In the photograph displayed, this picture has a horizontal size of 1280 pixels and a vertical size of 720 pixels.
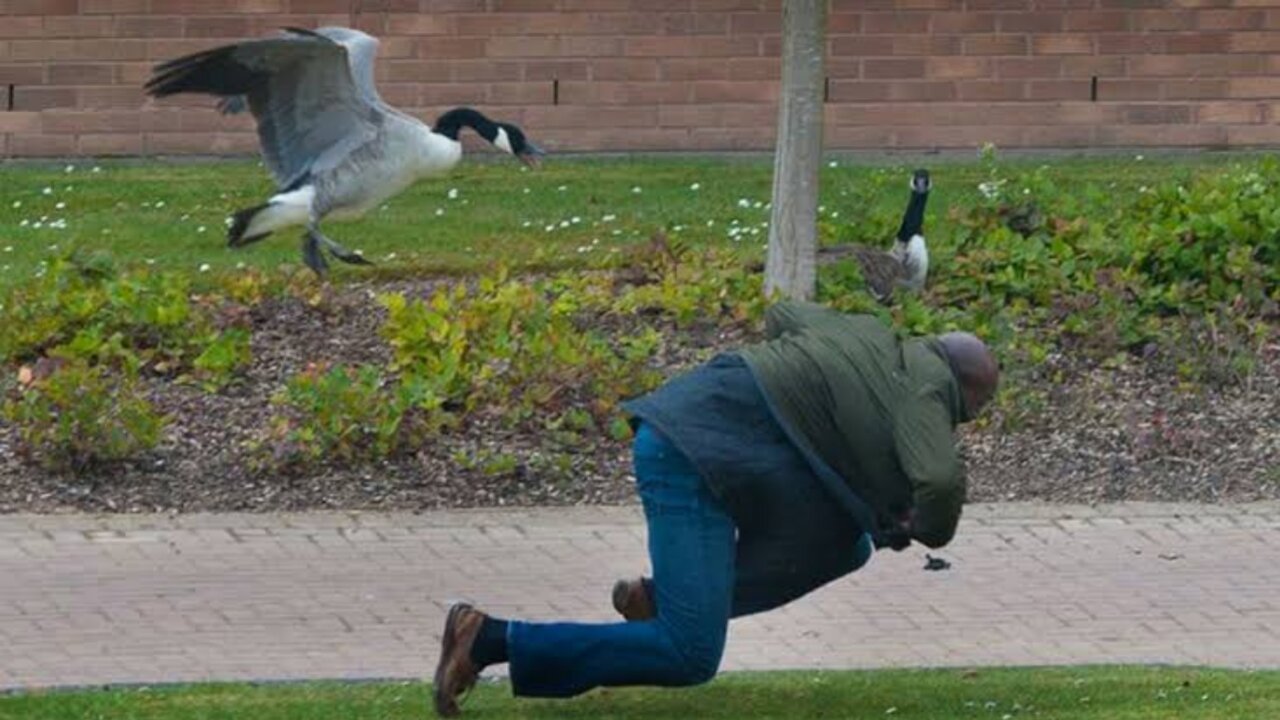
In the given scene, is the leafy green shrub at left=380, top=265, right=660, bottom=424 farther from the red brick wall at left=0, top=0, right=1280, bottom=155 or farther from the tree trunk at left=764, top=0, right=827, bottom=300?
the red brick wall at left=0, top=0, right=1280, bottom=155

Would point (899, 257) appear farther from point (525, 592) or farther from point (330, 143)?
point (525, 592)

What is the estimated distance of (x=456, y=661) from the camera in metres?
7.29

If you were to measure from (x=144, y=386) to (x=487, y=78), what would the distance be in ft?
21.9

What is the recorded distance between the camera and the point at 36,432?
9.91 meters

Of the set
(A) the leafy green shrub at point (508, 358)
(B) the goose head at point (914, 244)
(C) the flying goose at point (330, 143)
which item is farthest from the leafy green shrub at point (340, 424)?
(B) the goose head at point (914, 244)

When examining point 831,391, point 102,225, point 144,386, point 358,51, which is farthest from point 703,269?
point 831,391

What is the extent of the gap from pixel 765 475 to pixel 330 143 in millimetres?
5292

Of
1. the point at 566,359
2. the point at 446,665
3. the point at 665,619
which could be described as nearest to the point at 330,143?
the point at 566,359

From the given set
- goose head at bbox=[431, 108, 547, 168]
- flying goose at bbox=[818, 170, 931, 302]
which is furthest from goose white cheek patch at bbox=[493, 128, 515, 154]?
flying goose at bbox=[818, 170, 931, 302]

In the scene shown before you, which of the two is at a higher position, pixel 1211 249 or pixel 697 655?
pixel 1211 249

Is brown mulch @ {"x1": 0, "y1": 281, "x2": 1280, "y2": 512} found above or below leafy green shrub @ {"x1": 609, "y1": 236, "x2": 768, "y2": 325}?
below

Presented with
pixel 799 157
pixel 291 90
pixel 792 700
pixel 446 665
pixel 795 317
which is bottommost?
pixel 792 700

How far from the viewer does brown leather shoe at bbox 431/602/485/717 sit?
7.29 metres

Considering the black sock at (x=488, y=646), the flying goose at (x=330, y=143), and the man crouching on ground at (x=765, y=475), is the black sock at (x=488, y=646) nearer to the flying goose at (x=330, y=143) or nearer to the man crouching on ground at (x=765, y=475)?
the man crouching on ground at (x=765, y=475)
